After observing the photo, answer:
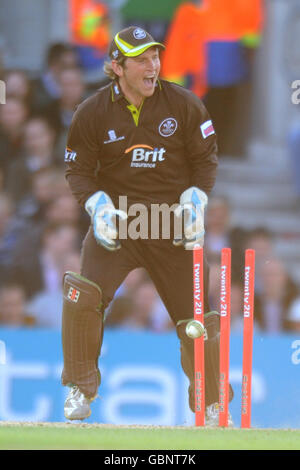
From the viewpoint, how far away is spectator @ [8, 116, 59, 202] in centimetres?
1138

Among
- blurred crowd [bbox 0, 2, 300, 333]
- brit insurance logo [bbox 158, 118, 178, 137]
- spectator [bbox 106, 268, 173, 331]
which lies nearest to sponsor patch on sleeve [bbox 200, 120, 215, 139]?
brit insurance logo [bbox 158, 118, 178, 137]

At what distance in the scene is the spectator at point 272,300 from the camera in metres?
10.7

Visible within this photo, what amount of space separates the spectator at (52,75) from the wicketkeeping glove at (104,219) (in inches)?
186

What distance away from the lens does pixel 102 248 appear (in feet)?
23.5

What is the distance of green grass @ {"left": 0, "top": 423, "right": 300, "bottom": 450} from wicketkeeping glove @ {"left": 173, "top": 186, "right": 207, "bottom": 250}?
111cm

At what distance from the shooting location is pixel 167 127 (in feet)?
23.4

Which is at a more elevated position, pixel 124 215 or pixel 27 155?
pixel 27 155

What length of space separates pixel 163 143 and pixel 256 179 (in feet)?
17.8

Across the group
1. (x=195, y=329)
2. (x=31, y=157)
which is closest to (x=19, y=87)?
(x=31, y=157)

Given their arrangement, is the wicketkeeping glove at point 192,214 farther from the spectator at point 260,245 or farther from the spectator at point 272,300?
the spectator at point 260,245

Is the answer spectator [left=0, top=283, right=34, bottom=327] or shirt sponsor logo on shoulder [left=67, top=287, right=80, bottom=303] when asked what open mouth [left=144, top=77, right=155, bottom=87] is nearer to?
shirt sponsor logo on shoulder [left=67, top=287, right=80, bottom=303]

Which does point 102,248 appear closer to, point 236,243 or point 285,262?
point 236,243

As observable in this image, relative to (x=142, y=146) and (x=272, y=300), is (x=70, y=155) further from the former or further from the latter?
(x=272, y=300)
